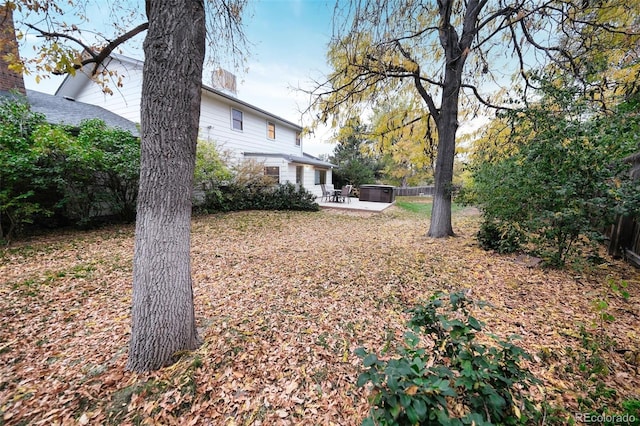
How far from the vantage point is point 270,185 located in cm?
1094

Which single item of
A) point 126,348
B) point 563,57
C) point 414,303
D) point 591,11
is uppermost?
point 591,11

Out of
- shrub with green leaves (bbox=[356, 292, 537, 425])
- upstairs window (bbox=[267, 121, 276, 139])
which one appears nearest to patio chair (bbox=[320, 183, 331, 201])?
upstairs window (bbox=[267, 121, 276, 139])

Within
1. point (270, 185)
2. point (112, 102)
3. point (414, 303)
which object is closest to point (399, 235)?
point (414, 303)

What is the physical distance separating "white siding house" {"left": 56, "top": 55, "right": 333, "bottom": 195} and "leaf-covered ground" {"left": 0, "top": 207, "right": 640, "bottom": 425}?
281 inches

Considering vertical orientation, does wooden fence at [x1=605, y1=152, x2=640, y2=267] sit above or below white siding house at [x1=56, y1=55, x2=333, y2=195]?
below

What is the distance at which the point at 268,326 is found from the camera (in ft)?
8.49

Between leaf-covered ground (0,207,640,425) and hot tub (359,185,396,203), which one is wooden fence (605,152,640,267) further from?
hot tub (359,185,396,203)

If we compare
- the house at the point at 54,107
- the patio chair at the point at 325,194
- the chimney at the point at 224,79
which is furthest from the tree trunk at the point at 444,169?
the house at the point at 54,107

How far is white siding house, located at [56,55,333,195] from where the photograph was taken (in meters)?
9.80

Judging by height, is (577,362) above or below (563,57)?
below

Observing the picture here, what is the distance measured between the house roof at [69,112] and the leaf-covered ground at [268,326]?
488 centimetres

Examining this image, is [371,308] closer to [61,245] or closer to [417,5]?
[417,5]

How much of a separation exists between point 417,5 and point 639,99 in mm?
3993

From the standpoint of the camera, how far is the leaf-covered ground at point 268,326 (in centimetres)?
170
